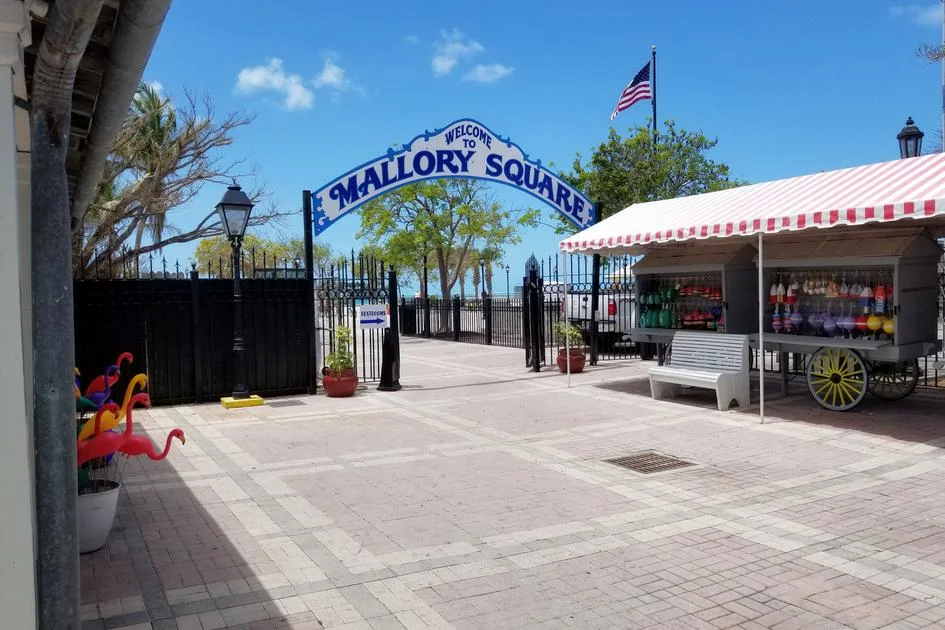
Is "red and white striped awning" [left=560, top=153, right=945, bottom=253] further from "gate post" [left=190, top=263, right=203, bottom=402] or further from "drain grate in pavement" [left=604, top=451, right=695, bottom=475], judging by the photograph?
"gate post" [left=190, top=263, right=203, bottom=402]

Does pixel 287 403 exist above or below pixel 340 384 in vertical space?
below

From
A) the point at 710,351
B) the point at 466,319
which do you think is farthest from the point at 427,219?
the point at 710,351

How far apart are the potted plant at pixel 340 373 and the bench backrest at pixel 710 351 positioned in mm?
5303

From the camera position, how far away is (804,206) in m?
8.70

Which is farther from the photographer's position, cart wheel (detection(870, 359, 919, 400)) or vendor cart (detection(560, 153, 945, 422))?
cart wheel (detection(870, 359, 919, 400))

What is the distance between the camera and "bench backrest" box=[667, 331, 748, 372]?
33.6 feet

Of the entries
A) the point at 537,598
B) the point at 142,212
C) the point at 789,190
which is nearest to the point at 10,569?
the point at 537,598

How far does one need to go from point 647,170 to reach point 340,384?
15.1m

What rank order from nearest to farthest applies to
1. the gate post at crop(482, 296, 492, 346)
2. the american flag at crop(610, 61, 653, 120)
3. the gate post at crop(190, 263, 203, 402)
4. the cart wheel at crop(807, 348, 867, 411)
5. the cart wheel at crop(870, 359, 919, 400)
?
the cart wheel at crop(807, 348, 867, 411), the cart wheel at crop(870, 359, 919, 400), the gate post at crop(190, 263, 203, 402), the american flag at crop(610, 61, 653, 120), the gate post at crop(482, 296, 492, 346)

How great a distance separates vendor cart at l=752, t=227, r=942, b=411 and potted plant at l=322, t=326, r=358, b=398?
662cm

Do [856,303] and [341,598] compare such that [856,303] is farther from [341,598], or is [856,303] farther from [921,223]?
[341,598]

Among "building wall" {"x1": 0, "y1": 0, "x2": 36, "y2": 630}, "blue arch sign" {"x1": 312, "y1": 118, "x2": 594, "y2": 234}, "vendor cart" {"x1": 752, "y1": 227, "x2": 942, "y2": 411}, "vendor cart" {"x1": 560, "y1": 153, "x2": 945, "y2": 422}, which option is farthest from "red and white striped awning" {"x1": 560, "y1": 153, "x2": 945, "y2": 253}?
"building wall" {"x1": 0, "y1": 0, "x2": 36, "y2": 630}

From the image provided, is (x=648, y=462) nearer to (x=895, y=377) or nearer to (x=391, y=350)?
(x=895, y=377)

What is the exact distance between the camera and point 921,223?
30.6 ft
